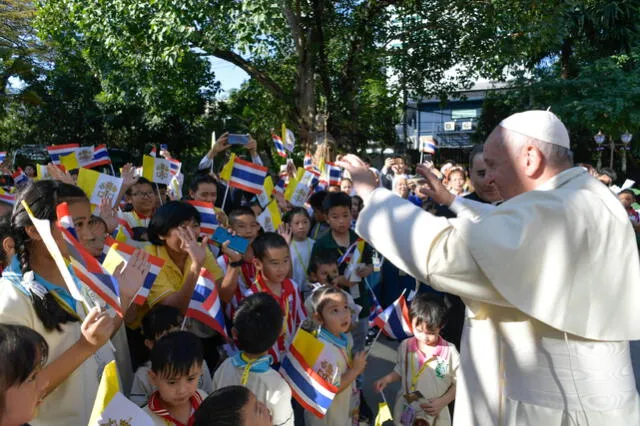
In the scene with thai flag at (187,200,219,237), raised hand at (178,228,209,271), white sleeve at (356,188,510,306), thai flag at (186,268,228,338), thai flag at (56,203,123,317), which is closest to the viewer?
white sleeve at (356,188,510,306)

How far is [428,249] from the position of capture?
193 centimetres

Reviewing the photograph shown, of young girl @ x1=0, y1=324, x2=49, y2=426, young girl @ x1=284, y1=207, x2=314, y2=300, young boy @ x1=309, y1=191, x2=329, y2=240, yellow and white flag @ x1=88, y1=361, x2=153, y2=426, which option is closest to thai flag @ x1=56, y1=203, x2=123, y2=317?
young girl @ x1=0, y1=324, x2=49, y2=426

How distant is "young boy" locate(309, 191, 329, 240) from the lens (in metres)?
5.59

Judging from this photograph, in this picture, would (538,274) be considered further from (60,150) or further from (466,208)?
(60,150)

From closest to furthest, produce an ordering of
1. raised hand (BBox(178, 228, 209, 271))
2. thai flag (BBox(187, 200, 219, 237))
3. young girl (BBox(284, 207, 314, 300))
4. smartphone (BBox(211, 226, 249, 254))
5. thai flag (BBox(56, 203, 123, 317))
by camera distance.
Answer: thai flag (BBox(56, 203, 123, 317))
raised hand (BBox(178, 228, 209, 271))
smartphone (BBox(211, 226, 249, 254))
thai flag (BBox(187, 200, 219, 237))
young girl (BBox(284, 207, 314, 300))

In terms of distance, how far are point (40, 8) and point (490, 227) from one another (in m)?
12.7

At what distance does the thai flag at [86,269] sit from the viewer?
214 centimetres

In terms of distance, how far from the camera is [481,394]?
7.30 ft

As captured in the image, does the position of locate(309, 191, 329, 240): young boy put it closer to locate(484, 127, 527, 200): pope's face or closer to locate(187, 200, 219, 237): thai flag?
locate(187, 200, 219, 237): thai flag

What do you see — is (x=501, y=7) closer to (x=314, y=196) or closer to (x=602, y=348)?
(x=314, y=196)

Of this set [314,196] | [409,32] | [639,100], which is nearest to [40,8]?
[409,32]

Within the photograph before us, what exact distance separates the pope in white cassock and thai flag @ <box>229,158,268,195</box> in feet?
10.7

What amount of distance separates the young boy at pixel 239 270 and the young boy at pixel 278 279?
0.12 metres

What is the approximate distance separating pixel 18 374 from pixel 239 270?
2.01 meters
